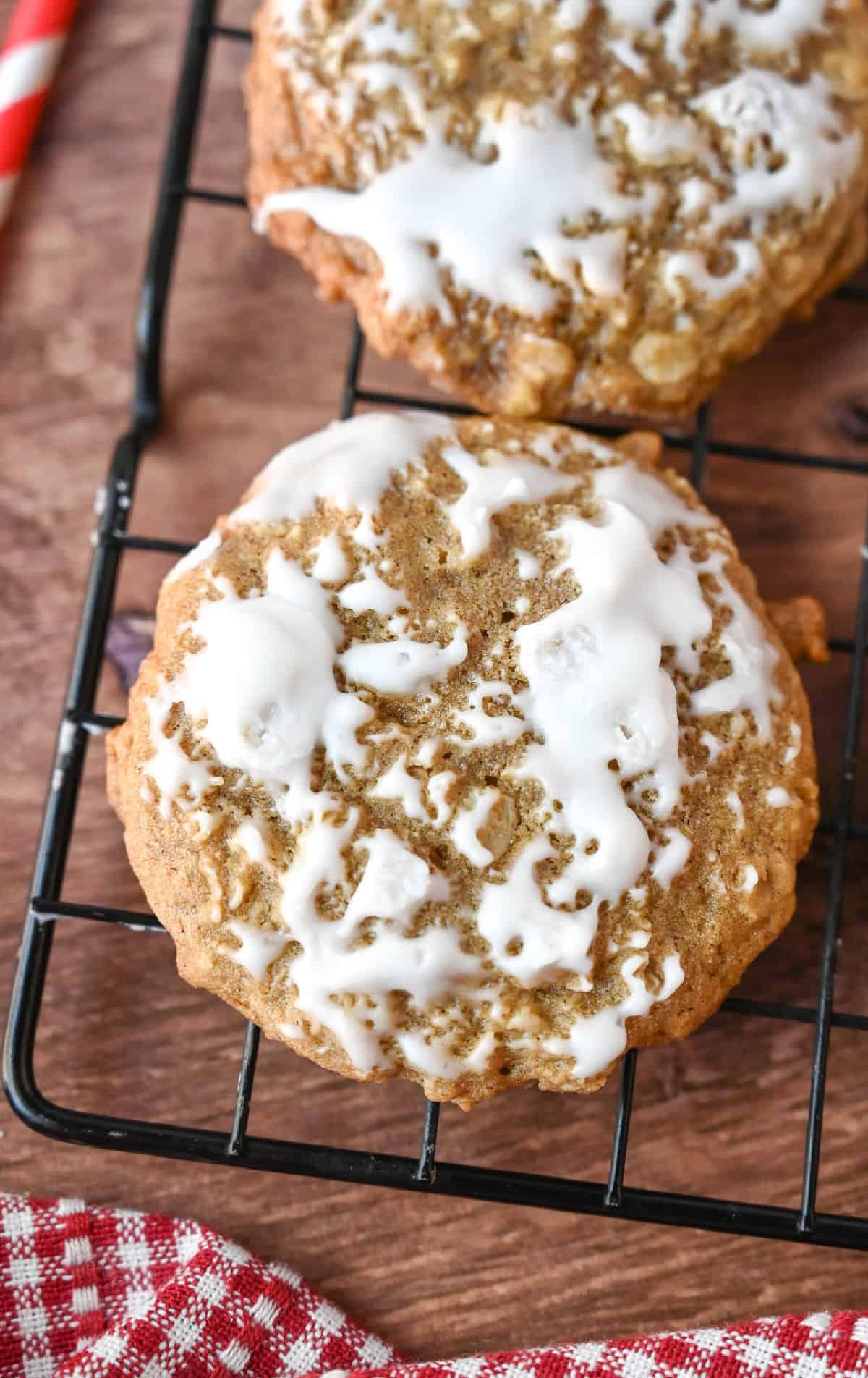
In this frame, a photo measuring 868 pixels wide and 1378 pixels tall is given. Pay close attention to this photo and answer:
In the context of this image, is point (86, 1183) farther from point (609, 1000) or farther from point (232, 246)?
point (232, 246)

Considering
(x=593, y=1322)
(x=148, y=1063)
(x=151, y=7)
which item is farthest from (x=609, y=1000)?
(x=151, y=7)

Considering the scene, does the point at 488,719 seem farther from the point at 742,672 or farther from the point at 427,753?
the point at 742,672

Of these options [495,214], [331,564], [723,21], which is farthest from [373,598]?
[723,21]

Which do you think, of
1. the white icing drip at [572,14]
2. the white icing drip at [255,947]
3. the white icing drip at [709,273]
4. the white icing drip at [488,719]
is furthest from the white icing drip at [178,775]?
the white icing drip at [572,14]

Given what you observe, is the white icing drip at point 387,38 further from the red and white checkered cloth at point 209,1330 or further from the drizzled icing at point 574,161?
the red and white checkered cloth at point 209,1330

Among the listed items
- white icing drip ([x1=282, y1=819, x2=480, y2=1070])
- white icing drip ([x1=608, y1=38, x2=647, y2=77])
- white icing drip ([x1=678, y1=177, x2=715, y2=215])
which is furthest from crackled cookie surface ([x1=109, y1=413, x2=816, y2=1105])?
white icing drip ([x1=608, y1=38, x2=647, y2=77])

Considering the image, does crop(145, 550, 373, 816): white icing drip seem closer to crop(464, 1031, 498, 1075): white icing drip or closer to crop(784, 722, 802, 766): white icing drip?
crop(464, 1031, 498, 1075): white icing drip
